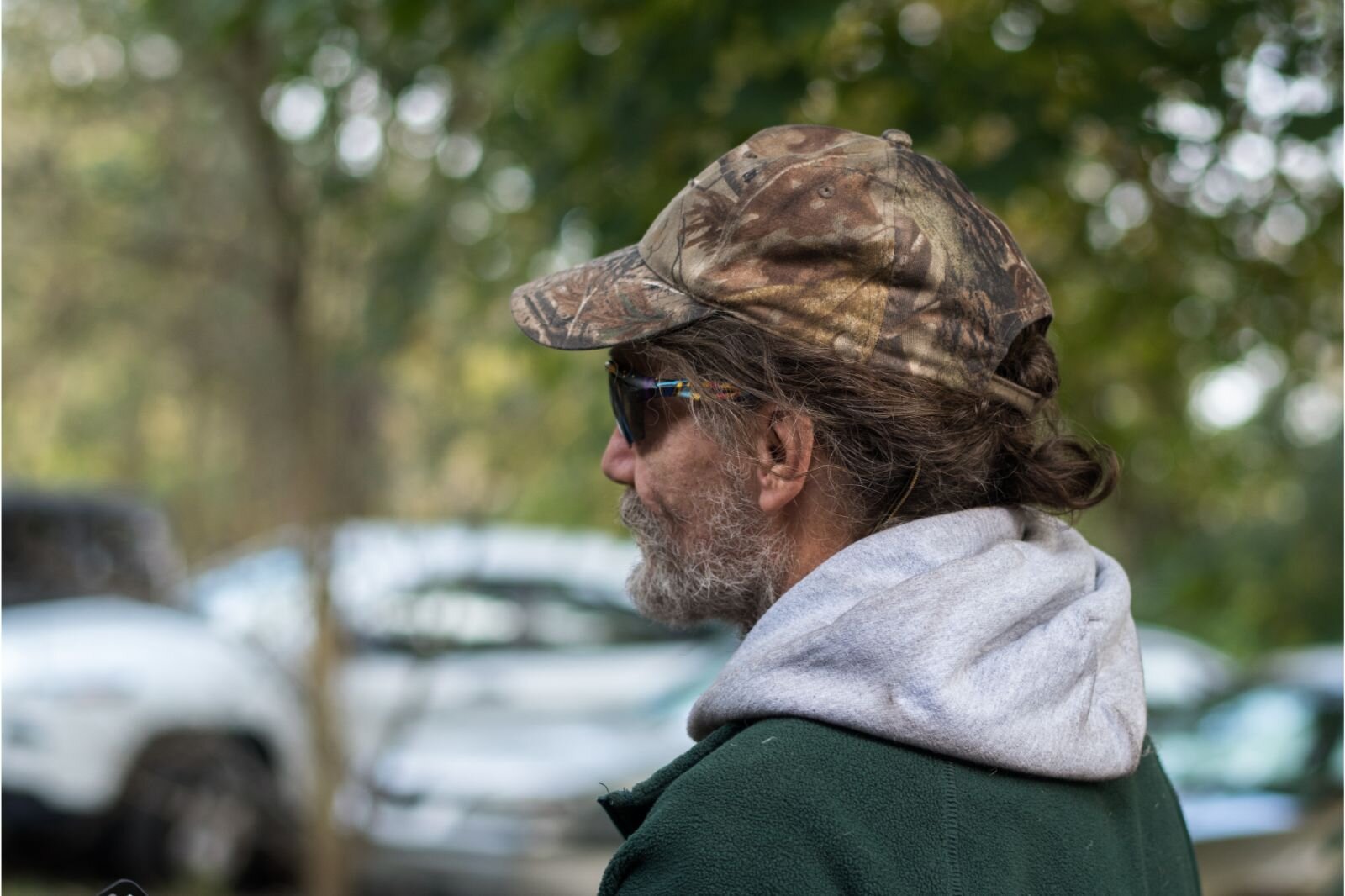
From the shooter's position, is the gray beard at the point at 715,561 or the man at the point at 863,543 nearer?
the man at the point at 863,543

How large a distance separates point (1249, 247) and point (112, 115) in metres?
6.31

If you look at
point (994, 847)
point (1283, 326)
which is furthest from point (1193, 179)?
point (994, 847)

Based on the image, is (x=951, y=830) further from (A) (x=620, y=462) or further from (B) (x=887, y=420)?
(A) (x=620, y=462)

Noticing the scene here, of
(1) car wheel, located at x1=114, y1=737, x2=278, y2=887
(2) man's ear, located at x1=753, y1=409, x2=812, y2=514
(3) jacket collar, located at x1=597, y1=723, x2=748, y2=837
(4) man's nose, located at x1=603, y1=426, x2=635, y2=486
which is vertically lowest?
(1) car wheel, located at x1=114, y1=737, x2=278, y2=887

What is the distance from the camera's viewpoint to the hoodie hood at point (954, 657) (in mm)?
1220

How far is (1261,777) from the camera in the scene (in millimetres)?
6555

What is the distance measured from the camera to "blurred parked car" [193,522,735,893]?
5.16m

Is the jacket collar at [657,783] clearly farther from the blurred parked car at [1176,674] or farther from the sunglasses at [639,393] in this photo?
the blurred parked car at [1176,674]

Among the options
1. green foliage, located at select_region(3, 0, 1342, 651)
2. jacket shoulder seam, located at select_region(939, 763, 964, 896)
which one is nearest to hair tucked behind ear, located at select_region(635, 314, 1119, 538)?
jacket shoulder seam, located at select_region(939, 763, 964, 896)

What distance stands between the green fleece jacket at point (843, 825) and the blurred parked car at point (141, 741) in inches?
185

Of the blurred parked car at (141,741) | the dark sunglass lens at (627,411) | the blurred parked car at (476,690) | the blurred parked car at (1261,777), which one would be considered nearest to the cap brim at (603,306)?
the dark sunglass lens at (627,411)

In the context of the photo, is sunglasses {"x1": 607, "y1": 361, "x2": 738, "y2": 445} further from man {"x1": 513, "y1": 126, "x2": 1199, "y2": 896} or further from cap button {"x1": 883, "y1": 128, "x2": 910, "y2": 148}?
cap button {"x1": 883, "y1": 128, "x2": 910, "y2": 148}

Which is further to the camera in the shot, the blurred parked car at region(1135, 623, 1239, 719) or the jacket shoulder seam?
the blurred parked car at region(1135, 623, 1239, 719)

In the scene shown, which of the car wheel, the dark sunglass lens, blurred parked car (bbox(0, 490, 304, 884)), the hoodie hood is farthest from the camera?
the car wheel
